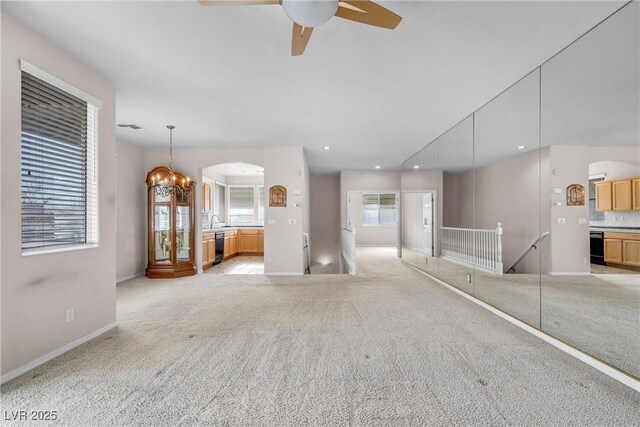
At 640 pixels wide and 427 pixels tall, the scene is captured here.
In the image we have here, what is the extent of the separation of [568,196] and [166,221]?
6178mm

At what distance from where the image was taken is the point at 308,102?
362 centimetres

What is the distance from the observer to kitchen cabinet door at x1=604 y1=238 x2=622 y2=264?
210 centimetres

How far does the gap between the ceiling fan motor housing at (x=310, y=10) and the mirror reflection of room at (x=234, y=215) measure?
20.1 feet

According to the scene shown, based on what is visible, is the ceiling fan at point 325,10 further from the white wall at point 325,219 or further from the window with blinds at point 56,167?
the white wall at point 325,219

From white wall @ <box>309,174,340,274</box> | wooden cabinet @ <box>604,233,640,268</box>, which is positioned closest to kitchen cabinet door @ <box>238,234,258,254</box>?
white wall @ <box>309,174,340,274</box>

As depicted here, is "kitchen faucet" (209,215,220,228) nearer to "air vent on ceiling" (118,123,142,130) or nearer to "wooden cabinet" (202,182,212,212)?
"wooden cabinet" (202,182,212,212)

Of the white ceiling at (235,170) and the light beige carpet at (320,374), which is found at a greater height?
the white ceiling at (235,170)

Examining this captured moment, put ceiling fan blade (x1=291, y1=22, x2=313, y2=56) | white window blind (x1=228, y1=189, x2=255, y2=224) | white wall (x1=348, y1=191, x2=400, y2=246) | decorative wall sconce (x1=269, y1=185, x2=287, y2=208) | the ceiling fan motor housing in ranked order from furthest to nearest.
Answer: white wall (x1=348, y1=191, x2=400, y2=246)
white window blind (x1=228, y1=189, x2=255, y2=224)
decorative wall sconce (x1=269, y1=185, x2=287, y2=208)
ceiling fan blade (x1=291, y1=22, x2=313, y2=56)
the ceiling fan motor housing

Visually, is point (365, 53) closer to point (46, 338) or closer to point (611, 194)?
point (611, 194)

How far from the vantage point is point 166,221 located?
572 cm

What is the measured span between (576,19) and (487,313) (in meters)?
2.96

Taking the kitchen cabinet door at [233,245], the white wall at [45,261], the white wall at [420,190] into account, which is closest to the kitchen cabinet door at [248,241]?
the kitchen cabinet door at [233,245]

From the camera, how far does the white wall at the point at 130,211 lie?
5.31 metres

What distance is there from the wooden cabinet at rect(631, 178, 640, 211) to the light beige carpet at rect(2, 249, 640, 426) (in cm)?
125
